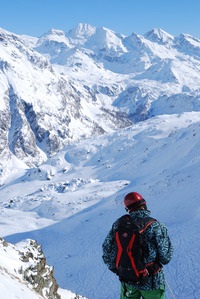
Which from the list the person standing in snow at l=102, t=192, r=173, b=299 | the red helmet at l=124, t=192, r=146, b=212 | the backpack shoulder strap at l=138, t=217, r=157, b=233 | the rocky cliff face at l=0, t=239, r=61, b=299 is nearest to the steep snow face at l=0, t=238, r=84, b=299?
the rocky cliff face at l=0, t=239, r=61, b=299

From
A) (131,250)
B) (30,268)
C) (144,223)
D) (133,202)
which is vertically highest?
(133,202)

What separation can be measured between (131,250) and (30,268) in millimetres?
11193

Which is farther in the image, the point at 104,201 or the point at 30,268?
the point at 104,201

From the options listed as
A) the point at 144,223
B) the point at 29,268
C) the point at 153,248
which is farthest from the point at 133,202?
the point at 29,268

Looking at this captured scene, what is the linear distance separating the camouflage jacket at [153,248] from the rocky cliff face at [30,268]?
8721 millimetres

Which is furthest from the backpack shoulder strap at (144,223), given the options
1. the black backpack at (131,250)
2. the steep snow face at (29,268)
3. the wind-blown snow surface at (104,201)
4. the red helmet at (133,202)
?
the wind-blown snow surface at (104,201)

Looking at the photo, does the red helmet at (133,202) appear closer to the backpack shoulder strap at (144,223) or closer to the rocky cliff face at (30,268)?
the backpack shoulder strap at (144,223)

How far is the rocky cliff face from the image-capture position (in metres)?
15.4

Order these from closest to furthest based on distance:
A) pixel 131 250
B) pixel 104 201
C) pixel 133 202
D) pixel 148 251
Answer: pixel 131 250 → pixel 148 251 → pixel 133 202 → pixel 104 201

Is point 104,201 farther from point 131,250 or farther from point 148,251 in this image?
point 131,250

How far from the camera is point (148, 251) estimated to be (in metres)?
6.53

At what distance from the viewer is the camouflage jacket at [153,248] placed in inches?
259

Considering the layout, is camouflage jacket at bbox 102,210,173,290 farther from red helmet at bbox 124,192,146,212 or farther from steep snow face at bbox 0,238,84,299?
steep snow face at bbox 0,238,84,299

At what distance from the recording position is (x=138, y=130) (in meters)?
122
